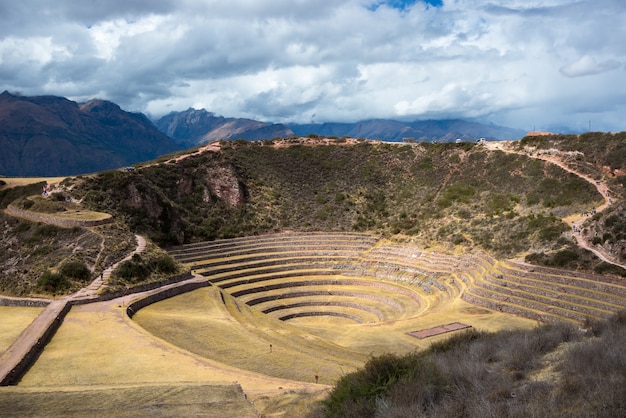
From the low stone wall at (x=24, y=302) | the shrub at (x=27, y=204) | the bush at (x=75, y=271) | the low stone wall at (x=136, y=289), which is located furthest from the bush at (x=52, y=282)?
the shrub at (x=27, y=204)

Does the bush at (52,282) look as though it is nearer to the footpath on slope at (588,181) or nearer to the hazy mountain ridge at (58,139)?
the footpath on slope at (588,181)

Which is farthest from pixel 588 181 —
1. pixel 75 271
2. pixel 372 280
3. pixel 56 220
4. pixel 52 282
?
pixel 56 220

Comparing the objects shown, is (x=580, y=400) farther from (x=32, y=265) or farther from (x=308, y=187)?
(x=308, y=187)

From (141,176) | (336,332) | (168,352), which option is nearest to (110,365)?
(168,352)

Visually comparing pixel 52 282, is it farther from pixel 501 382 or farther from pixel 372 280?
pixel 501 382

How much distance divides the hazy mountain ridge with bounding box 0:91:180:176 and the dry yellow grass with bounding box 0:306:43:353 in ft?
413

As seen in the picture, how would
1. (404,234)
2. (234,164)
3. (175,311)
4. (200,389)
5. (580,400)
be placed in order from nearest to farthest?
(580,400) < (200,389) < (175,311) < (404,234) < (234,164)

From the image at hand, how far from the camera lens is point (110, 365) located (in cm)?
1781

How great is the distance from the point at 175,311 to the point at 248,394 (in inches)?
561

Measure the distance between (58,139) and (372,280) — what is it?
147257 millimetres

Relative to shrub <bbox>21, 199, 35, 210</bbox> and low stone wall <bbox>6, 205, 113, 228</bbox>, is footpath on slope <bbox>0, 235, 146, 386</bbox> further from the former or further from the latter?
shrub <bbox>21, 199, 35, 210</bbox>

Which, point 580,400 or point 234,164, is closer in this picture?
point 580,400

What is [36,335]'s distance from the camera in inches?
814

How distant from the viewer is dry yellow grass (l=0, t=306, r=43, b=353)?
20578mm
